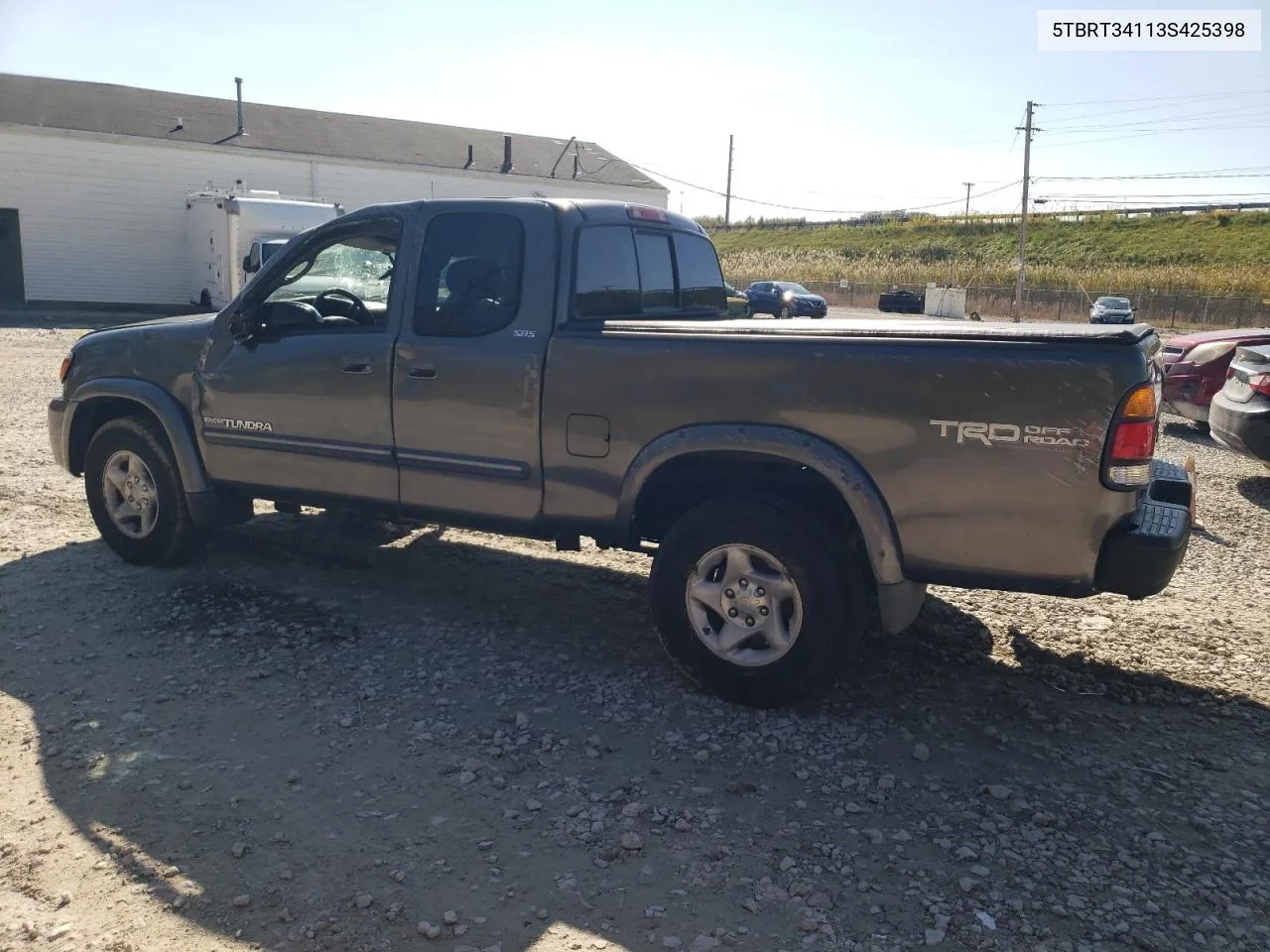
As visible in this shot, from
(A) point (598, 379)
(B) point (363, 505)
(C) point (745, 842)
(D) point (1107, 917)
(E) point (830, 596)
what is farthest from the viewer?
(B) point (363, 505)

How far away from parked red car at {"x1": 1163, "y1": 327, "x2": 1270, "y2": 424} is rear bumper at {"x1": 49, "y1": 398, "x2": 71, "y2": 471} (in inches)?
389

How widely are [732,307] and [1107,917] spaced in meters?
4.80

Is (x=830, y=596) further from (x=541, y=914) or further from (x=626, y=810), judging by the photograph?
(x=541, y=914)

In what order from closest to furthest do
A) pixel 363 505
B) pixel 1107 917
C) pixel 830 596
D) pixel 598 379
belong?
pixel 1107 917 → pixel 830 596 → pixel 598 379 → pixel 363 505

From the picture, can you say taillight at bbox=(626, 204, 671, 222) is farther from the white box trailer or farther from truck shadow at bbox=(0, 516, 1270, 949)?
the white box trailer

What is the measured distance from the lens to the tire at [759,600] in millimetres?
3980

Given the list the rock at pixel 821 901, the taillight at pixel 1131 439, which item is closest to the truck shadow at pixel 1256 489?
the taillight at pixel 1131 439

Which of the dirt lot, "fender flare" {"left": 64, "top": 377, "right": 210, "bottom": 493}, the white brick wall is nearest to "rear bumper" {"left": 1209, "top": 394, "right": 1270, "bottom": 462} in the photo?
the dirt lot

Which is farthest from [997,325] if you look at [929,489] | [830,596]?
[830,596]

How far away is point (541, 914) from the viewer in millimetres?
2891

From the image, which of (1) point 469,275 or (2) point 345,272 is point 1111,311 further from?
(1) point 469,275

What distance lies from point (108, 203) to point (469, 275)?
30.5m

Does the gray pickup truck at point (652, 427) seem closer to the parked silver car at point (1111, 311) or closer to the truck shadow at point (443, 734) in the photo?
the truck shadow at point (443, 734)

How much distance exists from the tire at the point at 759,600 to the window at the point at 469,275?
4.47 feet
